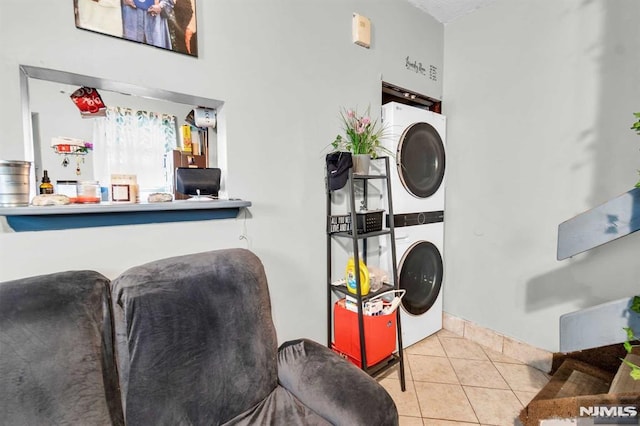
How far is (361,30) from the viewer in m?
2.06

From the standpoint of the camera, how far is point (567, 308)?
208 cm

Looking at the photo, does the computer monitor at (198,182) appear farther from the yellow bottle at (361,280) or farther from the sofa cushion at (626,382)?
the sofa cushion at (626,382)

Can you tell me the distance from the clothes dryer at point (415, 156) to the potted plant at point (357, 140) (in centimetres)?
25

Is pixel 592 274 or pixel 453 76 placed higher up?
pixel 453 76

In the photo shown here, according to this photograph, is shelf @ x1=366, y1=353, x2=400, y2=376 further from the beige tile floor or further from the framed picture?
the framed picture

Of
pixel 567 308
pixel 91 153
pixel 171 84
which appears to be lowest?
pixel 567 308

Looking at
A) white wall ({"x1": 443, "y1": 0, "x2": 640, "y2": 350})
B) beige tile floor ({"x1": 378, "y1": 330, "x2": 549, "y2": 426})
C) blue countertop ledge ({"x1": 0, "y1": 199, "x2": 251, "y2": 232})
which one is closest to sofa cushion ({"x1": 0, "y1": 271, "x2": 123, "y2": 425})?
blue countertop ledge ({"x1": 0, "y1": 199, "x2": 251, "y2": 232})

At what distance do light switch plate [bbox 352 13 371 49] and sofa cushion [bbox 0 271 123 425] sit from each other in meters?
2.11

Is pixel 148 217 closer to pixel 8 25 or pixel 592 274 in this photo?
pixel 8 25

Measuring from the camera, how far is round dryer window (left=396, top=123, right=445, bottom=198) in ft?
7.41

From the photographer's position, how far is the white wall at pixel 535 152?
1.87m

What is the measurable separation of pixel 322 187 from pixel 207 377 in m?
1.26

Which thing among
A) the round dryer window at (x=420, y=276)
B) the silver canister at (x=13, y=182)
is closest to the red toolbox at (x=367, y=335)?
the round dryer window at (x=420, y=276)

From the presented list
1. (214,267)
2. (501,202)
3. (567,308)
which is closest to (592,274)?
(567,308)
